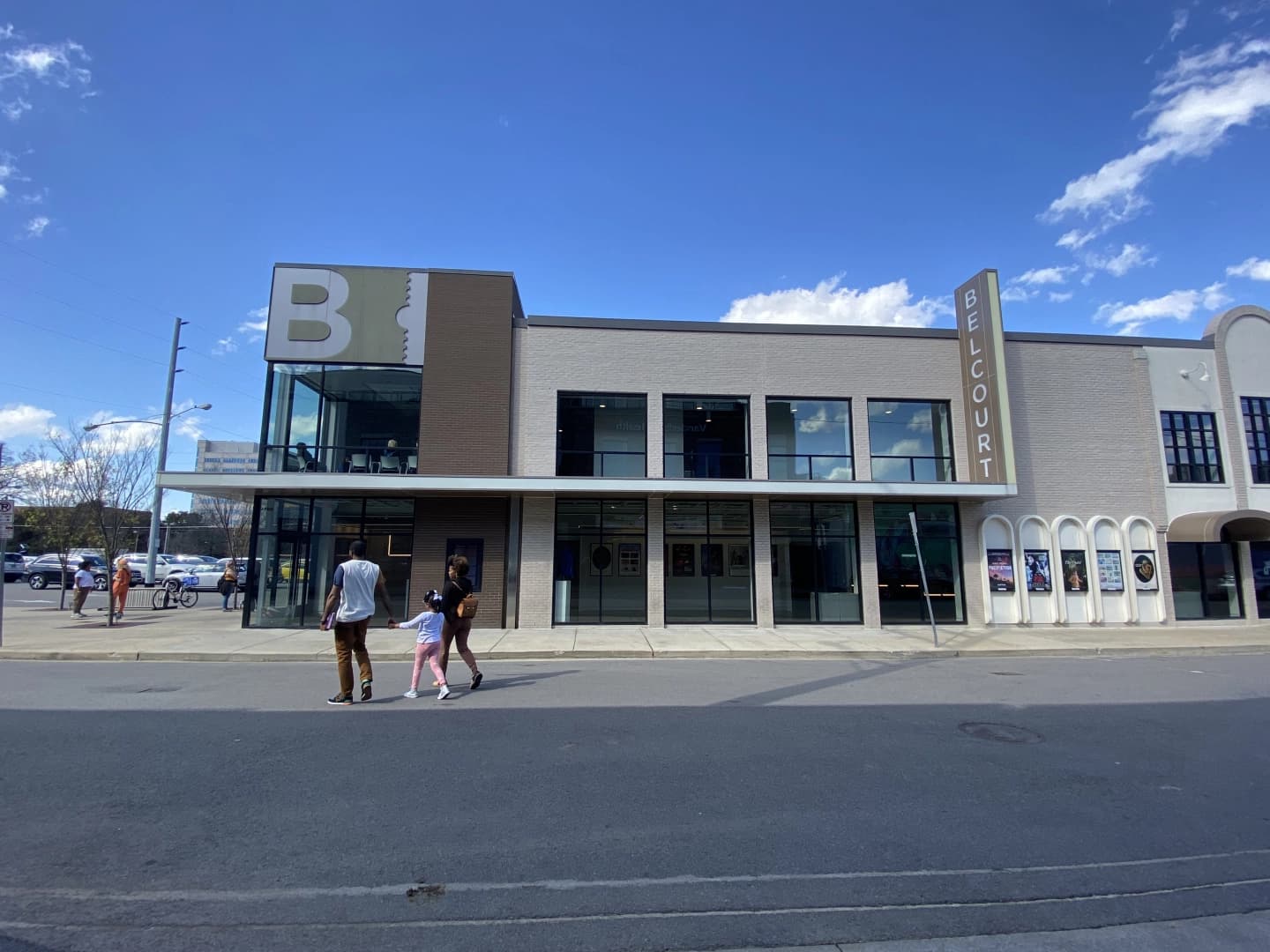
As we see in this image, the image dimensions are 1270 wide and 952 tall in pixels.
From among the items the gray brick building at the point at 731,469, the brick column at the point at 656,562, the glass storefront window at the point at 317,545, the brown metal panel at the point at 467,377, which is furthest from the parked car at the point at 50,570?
the brick column at the point at 656,562

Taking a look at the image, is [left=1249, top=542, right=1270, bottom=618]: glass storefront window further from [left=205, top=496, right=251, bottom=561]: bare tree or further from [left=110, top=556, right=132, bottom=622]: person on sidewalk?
[left=205, top=496, right=251, bottom=561]: bare tree

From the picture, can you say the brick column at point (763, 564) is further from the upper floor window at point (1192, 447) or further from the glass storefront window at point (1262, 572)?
the glass storefront window at point (1262, 572)

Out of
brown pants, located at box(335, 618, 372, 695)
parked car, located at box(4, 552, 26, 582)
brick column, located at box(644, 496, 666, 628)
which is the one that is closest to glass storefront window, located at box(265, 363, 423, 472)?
brick column, located at box(644, 496, 666, 628)

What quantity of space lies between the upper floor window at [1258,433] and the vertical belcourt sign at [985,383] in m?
7.81

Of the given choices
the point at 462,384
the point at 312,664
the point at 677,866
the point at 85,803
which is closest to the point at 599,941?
the point at 677,866

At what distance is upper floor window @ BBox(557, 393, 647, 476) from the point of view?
17.5 m

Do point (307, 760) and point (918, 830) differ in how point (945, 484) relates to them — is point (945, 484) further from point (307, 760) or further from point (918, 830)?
point (307, 760)

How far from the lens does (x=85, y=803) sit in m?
4.71

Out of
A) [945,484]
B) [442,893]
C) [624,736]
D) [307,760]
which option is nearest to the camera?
[442,893]

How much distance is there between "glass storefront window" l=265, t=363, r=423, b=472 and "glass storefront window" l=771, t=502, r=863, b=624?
9.73 metres

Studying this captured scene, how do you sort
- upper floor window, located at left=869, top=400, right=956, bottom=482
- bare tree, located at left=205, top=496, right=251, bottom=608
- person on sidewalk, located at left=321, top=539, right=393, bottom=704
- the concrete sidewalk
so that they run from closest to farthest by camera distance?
1. person on sidewalk, located at left=321, top=539, right=393, bottom=704
2. the concrete sidewalk
3. upper floor window, located at left=869, top=400, right=956, bottom=482
4. bare tree, located at left=205, top=496, right=251, bottom=608

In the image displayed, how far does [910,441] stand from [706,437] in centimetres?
564

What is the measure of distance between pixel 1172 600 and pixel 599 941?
21.1 metres

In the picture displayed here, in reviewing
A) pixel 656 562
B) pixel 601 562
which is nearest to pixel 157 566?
pixel 601 562
